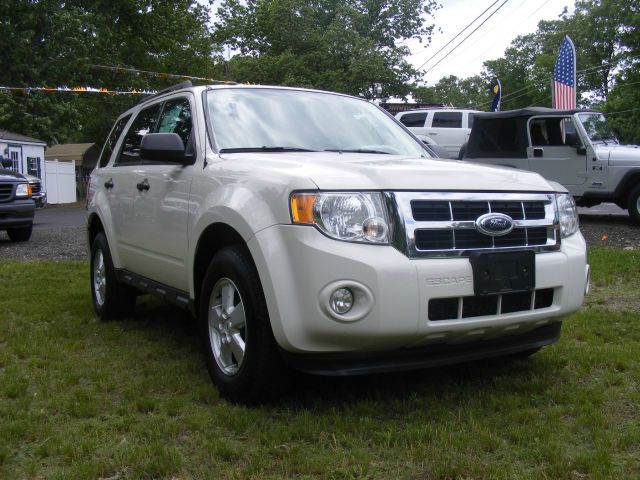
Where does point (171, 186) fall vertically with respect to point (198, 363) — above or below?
above

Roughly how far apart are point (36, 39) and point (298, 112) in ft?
80.4

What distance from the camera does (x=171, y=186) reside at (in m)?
4.33

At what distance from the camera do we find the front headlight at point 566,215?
3715 millimetres

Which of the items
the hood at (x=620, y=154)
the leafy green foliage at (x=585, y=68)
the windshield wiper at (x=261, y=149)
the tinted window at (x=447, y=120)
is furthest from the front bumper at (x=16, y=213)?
the leafy green foliage at (x=585, y=68)

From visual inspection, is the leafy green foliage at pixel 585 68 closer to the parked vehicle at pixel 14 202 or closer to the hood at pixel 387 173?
the parked vehicle at pixel 14 202

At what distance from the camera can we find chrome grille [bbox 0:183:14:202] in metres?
12.1

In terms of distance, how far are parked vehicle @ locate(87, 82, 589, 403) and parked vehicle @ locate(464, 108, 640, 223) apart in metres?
8.72

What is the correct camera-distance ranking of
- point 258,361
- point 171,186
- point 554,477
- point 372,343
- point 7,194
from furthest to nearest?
point 7,194 → point 171,186 → point 258,361 → point 372,343 → point 554,477

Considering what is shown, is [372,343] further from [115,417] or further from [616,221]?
[616,221]

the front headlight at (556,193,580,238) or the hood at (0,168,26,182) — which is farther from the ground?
the front headlight at (556,193,580,238)

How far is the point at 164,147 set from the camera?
13.2 ft

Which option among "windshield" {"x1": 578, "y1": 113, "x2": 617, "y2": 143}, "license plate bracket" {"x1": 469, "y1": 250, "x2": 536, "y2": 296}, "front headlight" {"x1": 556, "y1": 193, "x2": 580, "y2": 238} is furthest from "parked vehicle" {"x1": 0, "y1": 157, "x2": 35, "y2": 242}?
"license plate bracket" {"x1": 469, "y1": 250, "x2": 536, "y2": 296}

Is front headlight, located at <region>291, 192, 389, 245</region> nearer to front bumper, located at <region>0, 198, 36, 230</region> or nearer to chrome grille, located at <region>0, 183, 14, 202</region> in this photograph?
front bumper, located at <region>0, 198, 36, 230</region>

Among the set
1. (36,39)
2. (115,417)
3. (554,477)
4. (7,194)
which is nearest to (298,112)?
(115,417)
